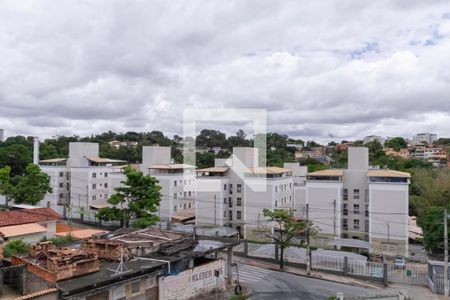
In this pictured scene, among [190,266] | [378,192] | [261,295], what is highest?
[378,192]

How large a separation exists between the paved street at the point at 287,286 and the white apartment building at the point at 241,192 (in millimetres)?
12606

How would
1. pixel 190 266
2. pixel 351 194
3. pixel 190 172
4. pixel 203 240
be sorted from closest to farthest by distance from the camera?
pixel 190 266
pixel 203 240
pixel 351 194
pixel 190 172

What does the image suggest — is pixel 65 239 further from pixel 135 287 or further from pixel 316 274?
pixel 316 274

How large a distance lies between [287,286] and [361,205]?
17.6m

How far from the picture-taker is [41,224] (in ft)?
89.0

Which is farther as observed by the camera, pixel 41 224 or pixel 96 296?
pixel 41 224

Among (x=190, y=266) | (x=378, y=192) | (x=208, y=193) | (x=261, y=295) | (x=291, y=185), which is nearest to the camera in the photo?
(x=190, y=266)

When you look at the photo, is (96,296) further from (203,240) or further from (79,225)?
(79,225)

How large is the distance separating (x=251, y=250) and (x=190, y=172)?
18553 millimetres

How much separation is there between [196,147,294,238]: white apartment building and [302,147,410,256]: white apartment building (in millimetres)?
3930

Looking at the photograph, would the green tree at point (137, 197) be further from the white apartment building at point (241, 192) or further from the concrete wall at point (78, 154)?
the concrete wall at point (78, 154)

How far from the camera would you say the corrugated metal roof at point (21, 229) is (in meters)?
23.8

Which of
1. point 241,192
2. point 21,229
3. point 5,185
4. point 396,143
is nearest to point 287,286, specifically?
point 21,229

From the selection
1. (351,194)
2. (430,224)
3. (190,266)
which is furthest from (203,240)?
(351,194)
